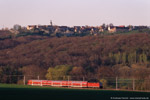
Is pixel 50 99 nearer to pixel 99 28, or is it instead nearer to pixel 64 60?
pixel 64 60

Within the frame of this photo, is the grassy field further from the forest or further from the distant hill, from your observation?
the distant hill

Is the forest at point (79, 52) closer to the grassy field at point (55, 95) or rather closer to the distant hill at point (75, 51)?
the distant hill at point (75, 51)

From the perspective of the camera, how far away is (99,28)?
18912cm

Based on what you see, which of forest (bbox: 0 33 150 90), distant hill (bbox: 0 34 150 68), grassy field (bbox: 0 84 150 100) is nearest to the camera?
grassy field (bbox: 0 84 150 100)

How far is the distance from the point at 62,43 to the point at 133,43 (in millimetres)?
27302

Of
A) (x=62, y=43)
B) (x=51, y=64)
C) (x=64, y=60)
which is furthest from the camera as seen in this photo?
(x=62, y=43)

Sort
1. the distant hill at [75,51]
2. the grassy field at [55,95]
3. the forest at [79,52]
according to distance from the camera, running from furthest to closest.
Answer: the distant hill at [75,51] < the forest at [79,52] < the grassy field at [55,95]

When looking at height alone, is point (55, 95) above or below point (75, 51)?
above

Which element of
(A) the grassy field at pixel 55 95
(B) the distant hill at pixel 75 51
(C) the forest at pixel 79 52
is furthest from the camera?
(B) the distant hill at pixel 75 51

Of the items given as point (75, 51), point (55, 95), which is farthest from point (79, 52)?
point (55, 95)

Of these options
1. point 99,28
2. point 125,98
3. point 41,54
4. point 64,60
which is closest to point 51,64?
point 64,60

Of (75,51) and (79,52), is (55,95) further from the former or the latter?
(75,51)

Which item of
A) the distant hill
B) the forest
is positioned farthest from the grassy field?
the distant hill

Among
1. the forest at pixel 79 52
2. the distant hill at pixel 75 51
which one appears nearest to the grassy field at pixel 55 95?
the forest at pixel 79 52
